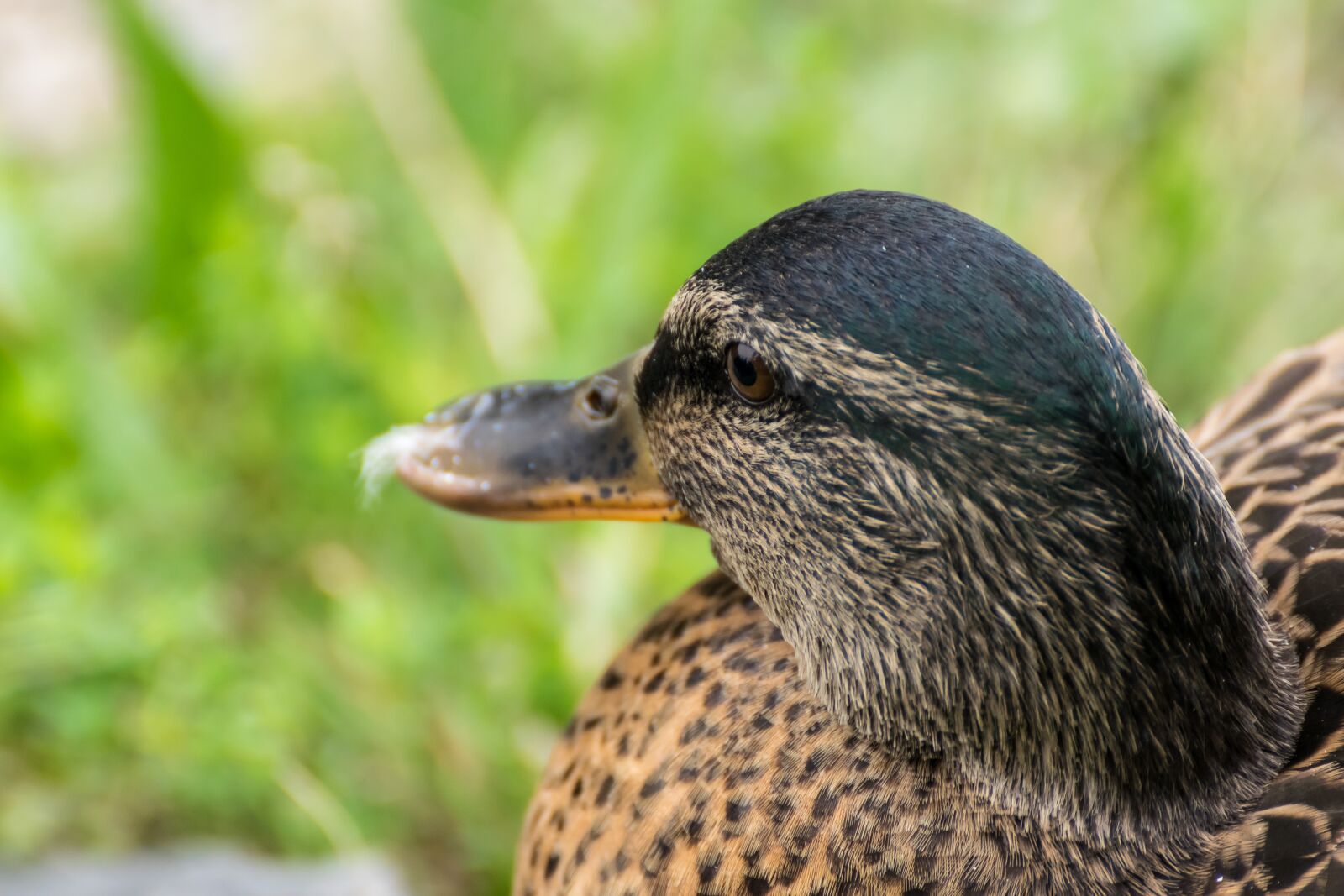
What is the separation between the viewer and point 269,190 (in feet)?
7.44

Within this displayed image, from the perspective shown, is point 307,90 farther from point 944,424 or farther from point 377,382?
point 944,424

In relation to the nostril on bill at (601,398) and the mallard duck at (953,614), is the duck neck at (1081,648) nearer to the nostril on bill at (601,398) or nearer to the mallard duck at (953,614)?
the mallard duck at (953,614)

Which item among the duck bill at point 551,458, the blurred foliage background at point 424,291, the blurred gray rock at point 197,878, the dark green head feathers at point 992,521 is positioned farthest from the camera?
the blurred foliage background at point 424,291

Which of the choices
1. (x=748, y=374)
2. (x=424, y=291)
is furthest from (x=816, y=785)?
(x=424, y=291)

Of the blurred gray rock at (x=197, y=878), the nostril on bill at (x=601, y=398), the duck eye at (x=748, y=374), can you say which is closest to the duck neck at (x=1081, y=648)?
the duck eye at (x=748, y=374)

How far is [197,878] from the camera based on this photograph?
1552mm

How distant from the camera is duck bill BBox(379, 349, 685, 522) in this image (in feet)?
3.47

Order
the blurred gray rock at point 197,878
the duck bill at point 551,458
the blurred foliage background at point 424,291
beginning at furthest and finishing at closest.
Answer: the blurred foliage background at point 424,291, the blurred gray rock at point 197,878, the duck bill at point 551,458

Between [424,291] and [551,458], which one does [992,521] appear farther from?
[424,291]

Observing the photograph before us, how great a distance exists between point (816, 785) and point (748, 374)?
0.28 m

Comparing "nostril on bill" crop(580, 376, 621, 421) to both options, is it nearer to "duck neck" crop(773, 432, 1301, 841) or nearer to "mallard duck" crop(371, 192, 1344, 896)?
"mallard duck" crop(371, 192, 1344, 896)

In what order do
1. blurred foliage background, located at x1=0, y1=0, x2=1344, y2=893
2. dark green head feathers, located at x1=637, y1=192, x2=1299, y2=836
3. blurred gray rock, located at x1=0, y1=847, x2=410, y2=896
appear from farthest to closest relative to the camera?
blurred foliage background, located at x1=0, y1=0, x2=1344, y2=893, blurred gray rock, located at x1=0, y1=847, x2=410, y2=896, dark green head feathers, located at x1=637, y1=192, x2=1299, y2=836

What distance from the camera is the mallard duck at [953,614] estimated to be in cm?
81

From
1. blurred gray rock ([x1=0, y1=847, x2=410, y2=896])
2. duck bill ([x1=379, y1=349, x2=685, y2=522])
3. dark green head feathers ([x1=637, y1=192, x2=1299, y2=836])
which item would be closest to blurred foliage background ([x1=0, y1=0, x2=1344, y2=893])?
blurred gray rock ([x1=0, y1=847, x2=410, y2=896])
